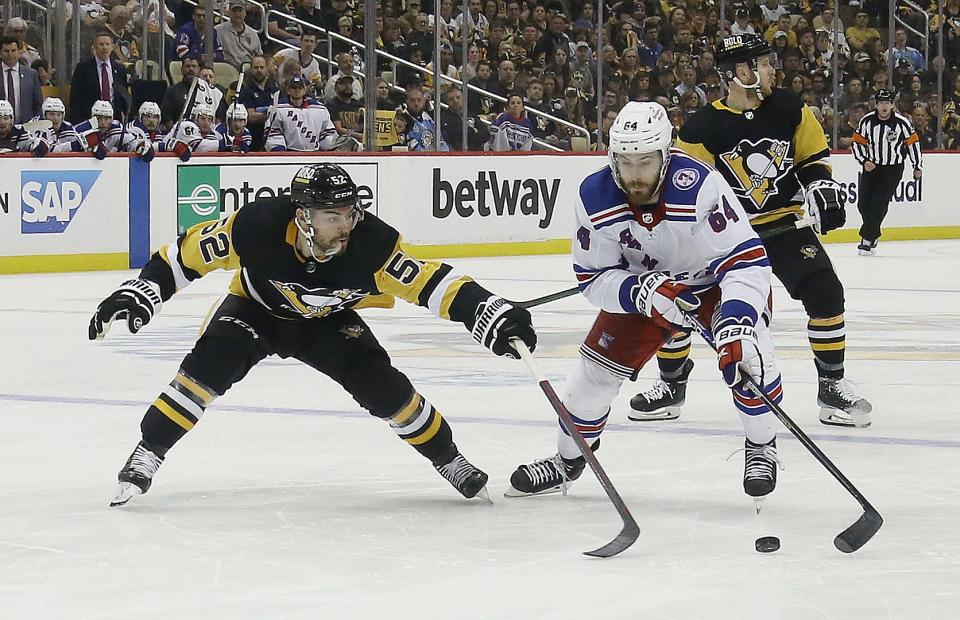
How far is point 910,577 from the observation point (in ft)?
10.7

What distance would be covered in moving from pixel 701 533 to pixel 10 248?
8268mm

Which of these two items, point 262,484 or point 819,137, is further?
point 819,137

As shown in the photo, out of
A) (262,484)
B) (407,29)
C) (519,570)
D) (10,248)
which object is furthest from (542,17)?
(519,570)

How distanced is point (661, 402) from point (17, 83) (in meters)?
6.83

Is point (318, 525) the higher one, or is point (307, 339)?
point (307, 339)

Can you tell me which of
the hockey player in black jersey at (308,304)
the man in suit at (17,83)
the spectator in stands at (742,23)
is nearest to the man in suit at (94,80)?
the man in suit at (17,83)

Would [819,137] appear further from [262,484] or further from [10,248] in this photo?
[10,248]

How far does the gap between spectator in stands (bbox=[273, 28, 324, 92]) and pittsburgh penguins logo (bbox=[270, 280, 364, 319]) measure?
8.83 meters

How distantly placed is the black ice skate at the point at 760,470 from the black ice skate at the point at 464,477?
656mm

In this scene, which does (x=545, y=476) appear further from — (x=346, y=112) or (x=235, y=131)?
(x=346, y=112)

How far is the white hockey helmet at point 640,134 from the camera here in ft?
12.3

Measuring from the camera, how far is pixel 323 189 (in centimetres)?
367

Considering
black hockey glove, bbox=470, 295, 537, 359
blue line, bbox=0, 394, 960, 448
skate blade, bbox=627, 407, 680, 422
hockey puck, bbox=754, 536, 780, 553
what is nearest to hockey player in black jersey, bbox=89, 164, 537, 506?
black hockey glove, bbox=470, 295, 537, 359

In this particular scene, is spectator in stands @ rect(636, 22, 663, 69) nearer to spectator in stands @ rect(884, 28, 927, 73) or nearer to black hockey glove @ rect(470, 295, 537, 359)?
spectator in stands @ rect(884, 28, 927, 73)
